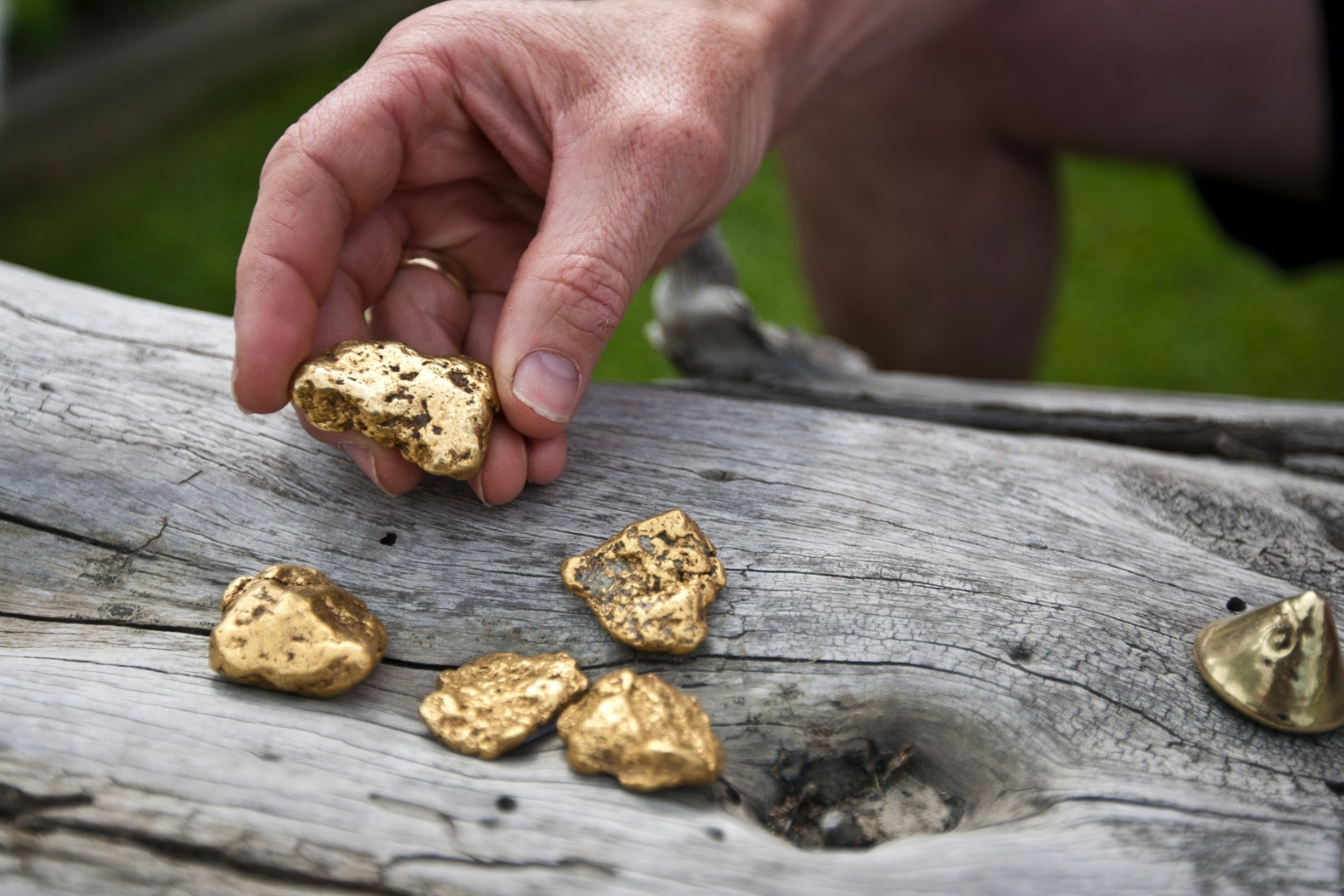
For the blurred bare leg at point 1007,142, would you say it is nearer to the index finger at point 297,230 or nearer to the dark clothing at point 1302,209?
the dark clothing at point 1302,209

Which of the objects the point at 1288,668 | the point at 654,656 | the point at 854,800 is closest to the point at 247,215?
the point at 654,656

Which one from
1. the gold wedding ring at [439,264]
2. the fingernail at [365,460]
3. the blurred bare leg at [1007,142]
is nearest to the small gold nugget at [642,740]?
the fingernail at [365,460]

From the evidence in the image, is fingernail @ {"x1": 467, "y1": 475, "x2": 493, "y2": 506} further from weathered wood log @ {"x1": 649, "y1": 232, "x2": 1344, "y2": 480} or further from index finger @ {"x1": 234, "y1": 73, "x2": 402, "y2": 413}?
weathered wood log @ {"x1": 649, "y1": 232, "x2": 1344, "y2": 480}

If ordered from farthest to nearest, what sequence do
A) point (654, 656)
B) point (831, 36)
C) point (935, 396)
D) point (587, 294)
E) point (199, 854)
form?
point (935, 396) → point (831, 36) → point (587, 294) → point (654, 656) → point (199, 854)

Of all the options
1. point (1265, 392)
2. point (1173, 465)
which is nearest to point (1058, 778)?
point (1173, 465)

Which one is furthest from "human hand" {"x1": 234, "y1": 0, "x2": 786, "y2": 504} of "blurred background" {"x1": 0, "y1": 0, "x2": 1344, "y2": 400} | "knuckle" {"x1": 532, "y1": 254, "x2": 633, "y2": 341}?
"blurred background" {"x1": 0, "y1": 0, "x2": 1344, "y2": 400}

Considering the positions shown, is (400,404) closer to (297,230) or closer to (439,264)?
(297,230)

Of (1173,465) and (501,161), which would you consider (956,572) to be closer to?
(1173,465)
